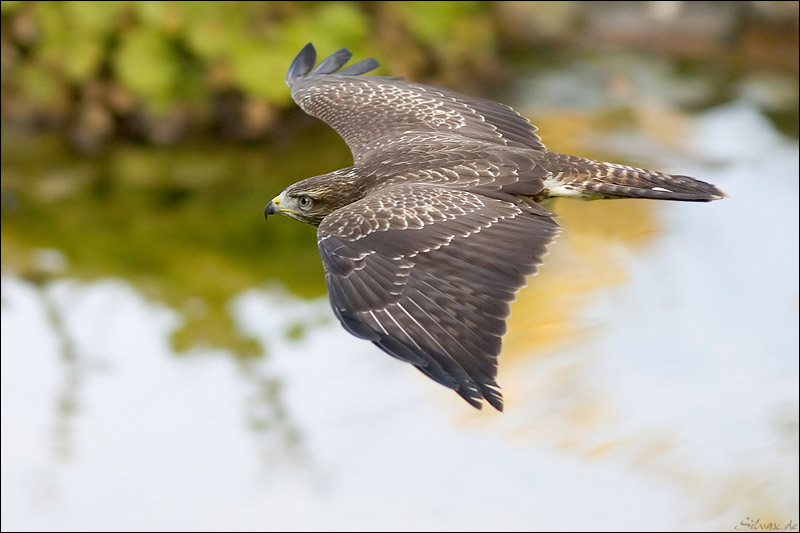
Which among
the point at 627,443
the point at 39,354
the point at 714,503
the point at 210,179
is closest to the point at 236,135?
the point at 210,179

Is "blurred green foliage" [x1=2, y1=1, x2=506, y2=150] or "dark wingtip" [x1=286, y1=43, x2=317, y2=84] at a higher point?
"blurred green foliage" [x1=2, y1=1, x2=506, y2=150]

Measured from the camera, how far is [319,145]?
18.8 metres

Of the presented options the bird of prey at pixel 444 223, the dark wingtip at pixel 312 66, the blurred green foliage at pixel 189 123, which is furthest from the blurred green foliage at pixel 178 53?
the bird of prey at pixel 444 223

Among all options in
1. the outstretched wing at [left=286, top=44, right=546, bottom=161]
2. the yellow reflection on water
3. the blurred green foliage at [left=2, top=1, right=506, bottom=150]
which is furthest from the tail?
the blurred green foliage at [left=2, top=1, right=506, bottom=150]

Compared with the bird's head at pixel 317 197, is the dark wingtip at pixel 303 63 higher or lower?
higher

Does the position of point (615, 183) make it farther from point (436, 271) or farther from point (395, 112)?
point (395, 112)

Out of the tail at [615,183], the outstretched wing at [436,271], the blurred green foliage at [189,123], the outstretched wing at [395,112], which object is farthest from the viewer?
the blurred green foliage at [189,123]

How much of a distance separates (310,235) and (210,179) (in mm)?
1860

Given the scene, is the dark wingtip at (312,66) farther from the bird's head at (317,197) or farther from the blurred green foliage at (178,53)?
the blurred green foliage at (178,53)

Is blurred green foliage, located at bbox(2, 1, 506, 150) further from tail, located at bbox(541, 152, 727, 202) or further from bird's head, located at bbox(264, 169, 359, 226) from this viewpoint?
tail, located at bbox(541, 152, 727, 202)

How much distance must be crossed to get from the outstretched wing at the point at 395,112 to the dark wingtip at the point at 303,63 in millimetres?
193

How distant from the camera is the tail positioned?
23.4 feet

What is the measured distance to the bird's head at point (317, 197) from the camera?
784 cm

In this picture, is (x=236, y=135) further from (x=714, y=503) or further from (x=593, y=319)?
(x=714, y=503)
